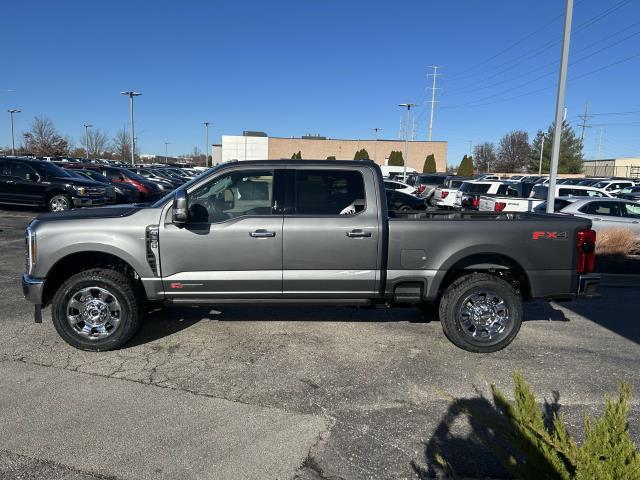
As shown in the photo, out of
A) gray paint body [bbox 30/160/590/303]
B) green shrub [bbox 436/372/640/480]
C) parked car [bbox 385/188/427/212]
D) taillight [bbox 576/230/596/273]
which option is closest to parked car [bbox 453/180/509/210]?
parked car [bbox 385/188/427/212]

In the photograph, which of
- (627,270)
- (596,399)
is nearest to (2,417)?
(596,399)

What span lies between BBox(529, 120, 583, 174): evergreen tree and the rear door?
78.8m

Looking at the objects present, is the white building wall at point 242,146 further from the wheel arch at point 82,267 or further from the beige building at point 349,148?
the wheel arch at point 82,267

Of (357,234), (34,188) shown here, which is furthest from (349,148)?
(357,234)

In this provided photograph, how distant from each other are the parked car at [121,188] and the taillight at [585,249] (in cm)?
1948

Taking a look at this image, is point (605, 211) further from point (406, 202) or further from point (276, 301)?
point (276, 301)

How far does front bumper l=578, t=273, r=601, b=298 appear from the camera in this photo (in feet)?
16.6

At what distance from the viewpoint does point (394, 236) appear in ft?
16.2

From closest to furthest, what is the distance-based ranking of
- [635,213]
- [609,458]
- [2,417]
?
[609,458]
[2,417]
[635,213]

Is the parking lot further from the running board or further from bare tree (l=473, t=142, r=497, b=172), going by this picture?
bare tree (l=473, t=142, r=497, b=172)

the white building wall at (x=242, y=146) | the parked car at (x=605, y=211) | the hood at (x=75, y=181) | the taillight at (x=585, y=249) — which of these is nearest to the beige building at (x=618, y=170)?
the white building wall at (x=242, y=146)

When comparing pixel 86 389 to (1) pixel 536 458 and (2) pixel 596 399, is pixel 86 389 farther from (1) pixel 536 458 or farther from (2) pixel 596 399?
(2) pixel 596 399

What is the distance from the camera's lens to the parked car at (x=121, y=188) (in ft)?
69.1

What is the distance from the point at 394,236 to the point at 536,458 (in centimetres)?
320
